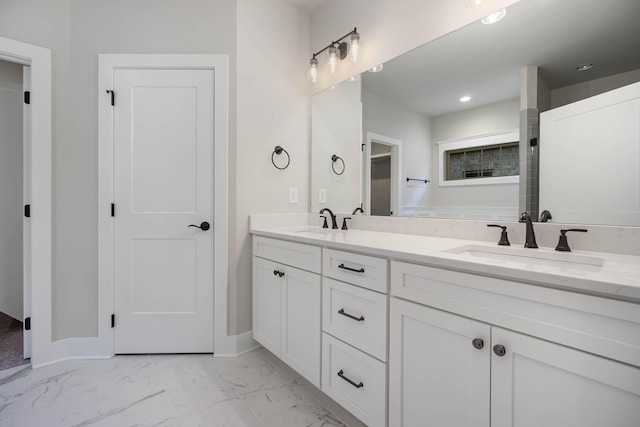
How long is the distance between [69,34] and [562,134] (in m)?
2.97

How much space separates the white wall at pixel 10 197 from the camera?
277 cm

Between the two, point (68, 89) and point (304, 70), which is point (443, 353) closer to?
point (304, 70)

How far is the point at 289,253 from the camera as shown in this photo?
178 cm

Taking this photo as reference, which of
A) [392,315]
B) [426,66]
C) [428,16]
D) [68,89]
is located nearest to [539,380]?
[392,315]

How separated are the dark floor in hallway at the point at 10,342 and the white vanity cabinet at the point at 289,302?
1631 millimetres

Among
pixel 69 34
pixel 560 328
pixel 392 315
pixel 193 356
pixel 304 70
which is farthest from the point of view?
pixel 304 70

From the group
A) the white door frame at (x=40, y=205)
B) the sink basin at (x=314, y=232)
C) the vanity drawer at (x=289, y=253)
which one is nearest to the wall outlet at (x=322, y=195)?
the sink basin at (x=314, y=232)

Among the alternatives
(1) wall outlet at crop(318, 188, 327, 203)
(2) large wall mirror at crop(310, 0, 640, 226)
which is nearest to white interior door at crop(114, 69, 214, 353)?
(1) wall outlet at crop(318, 188, 327, 203)

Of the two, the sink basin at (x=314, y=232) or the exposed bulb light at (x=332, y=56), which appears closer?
the sink basin at (x=314, y=232)

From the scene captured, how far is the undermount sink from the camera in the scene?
1.00 meters

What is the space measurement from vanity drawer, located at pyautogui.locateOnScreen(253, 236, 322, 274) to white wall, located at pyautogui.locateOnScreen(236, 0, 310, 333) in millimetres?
221

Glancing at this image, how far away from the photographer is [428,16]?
171 cm

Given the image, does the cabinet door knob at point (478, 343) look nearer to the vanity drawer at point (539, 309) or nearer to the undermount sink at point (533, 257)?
the vanity drawer at point (539, 309)

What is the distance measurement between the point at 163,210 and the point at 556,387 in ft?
7.39
